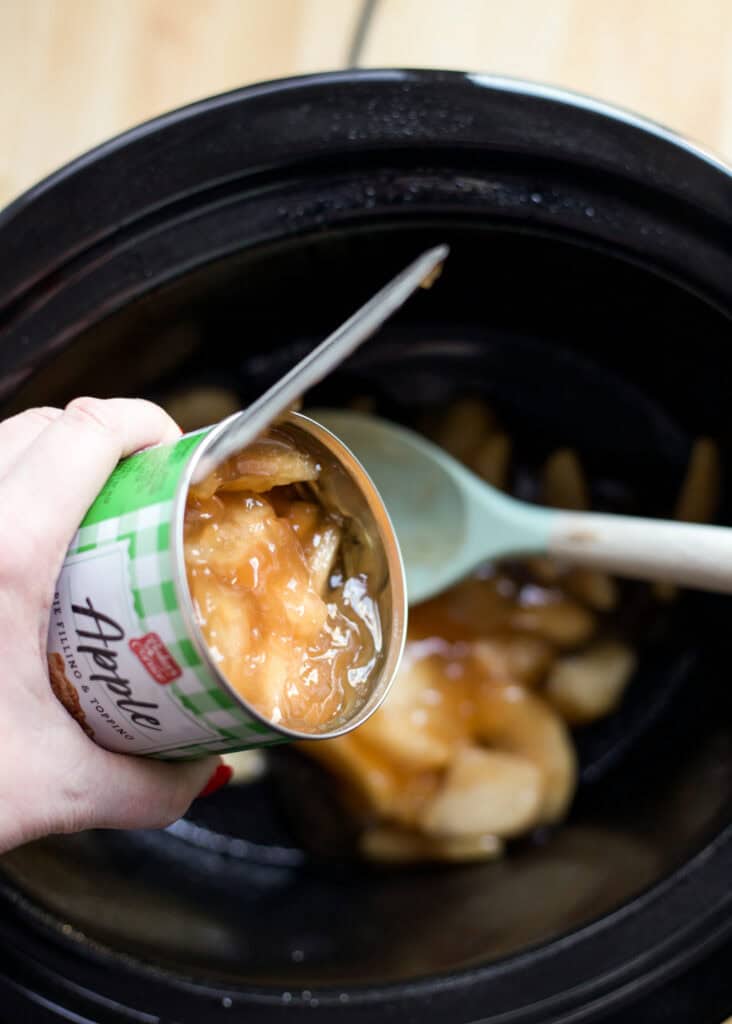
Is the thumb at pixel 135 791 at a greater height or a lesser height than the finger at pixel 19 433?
lesser

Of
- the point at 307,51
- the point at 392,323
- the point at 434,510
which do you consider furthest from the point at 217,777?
the point at 307,51

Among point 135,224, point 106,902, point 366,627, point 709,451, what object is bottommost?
point 106,902

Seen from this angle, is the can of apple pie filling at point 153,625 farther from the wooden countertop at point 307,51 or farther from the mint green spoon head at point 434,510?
the wooden countertop at point 307,51

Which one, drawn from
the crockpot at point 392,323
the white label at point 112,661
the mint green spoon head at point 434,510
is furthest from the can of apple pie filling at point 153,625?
the mint green spoon head at point 434,510

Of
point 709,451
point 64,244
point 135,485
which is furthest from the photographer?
point 709,451

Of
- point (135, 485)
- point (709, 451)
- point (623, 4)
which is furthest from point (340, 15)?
point (135, 485)

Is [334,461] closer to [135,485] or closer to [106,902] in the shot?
[135,485]

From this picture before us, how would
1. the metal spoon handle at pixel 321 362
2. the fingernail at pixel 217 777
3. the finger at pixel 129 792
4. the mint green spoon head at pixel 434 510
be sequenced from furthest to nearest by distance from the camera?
1. the mint green spoon head at pixel 434 510
2. the fingernail at pixel 217 777
3. the finger at pixel 129 792
4. the metal spoon handle at pixel 321 362

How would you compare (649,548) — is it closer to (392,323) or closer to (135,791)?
(392,323)
